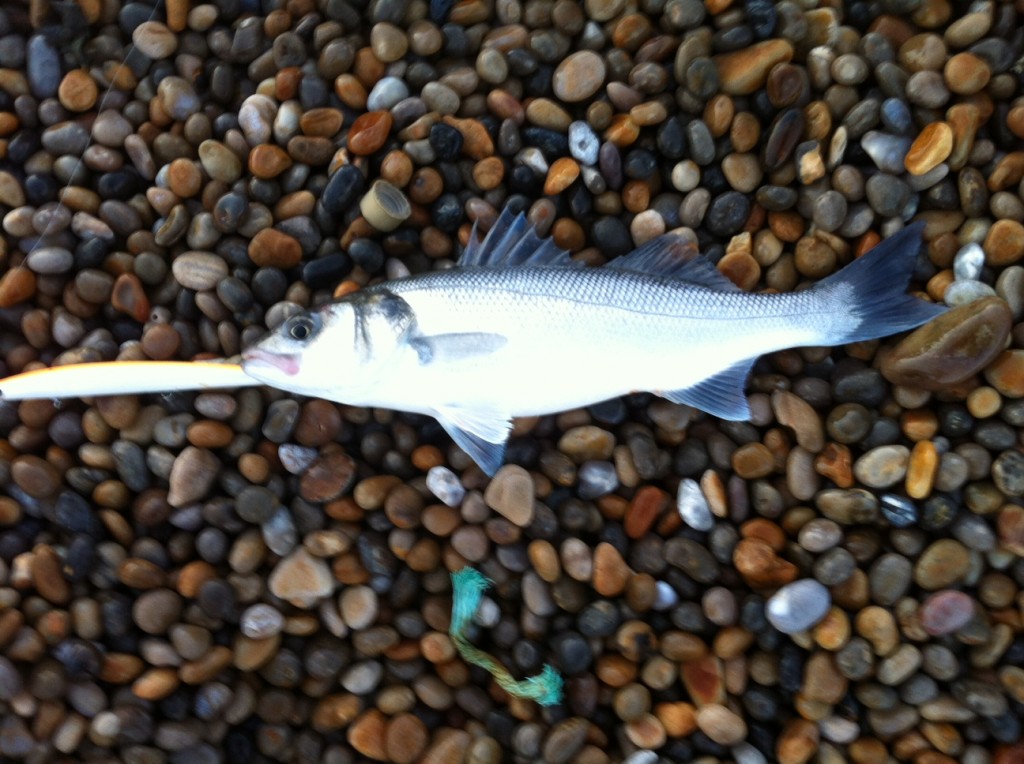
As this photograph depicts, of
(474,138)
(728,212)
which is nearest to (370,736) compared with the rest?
(474,138)

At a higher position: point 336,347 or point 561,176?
point 561,176

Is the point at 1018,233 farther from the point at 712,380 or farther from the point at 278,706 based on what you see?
the point at 278,706

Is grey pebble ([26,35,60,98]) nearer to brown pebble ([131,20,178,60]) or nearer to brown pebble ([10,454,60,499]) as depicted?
brown pebble ([131,20,178,60])

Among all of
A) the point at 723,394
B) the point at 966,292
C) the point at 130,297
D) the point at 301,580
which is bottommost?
the point at 301,580

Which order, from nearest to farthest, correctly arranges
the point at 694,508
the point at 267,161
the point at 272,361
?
the point at 272,361 < the point at 694,508 < the point at 267,161

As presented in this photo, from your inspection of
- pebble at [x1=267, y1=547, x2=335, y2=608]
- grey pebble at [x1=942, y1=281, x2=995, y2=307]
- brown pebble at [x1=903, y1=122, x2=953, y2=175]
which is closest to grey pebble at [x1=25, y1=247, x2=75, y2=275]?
pebble at [x1=267, y1=547, x2=335, y2=608]

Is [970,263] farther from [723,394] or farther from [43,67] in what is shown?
[43,67]

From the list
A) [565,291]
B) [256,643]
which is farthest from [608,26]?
[256,643]

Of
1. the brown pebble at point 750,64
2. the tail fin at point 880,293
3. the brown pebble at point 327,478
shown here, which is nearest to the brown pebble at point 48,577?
the brown pebble at point 327,478
